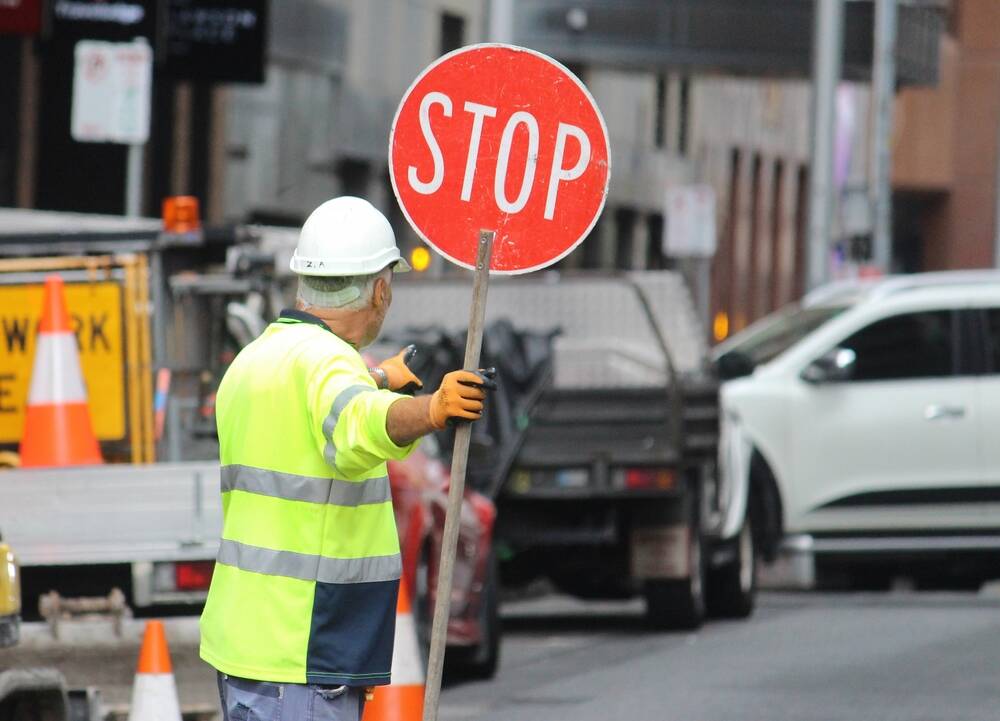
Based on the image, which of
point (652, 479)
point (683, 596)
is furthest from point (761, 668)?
point (683, 596)

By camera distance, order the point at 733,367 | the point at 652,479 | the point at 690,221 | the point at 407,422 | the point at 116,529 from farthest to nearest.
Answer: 1. the point at 690,221
2. the point at 733,367
3. the point at 652,479
4. the point at 116,529
5. the point at 407,422

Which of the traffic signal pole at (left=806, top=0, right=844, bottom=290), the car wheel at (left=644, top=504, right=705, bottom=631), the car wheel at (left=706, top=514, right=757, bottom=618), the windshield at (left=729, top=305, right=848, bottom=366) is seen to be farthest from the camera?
the traffic signal pole at (left=806, top=0, right=844, bottom=290)

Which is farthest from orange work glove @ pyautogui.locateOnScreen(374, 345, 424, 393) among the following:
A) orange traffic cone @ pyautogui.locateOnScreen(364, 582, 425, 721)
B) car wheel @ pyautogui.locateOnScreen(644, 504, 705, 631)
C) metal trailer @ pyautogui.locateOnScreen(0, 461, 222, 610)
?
car wheel @ pyautogui.locateOnScreen(644, 504, 705, 631)

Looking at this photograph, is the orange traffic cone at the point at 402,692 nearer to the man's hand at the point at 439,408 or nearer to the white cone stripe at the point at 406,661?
the white cone stripe at the point at 406,661

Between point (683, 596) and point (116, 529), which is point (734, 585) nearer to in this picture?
point (683, 596)

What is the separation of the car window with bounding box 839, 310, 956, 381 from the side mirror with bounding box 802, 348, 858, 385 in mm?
83

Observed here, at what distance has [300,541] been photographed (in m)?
4.99

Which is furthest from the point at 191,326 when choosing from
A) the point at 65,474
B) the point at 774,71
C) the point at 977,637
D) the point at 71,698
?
the point at 774,71

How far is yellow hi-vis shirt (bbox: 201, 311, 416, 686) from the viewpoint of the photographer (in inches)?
196

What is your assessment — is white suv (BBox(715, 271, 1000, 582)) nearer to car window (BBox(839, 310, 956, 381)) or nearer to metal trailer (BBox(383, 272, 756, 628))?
car window (BBox(839, 310, 956, 381))

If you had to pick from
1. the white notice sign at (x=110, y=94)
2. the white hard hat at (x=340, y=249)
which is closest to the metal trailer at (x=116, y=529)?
the white hard hat at (x=340, y=249)

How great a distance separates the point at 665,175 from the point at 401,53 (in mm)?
14195

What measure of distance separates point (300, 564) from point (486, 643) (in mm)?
6424

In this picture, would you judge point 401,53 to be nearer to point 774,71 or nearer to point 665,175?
point 774,71
